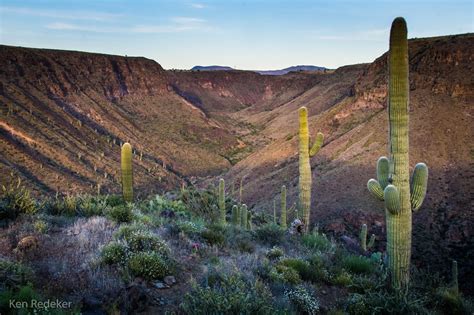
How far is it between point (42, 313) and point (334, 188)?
3299 cm

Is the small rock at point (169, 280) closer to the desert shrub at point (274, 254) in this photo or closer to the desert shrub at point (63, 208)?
the desert shrub at point (274, 254)

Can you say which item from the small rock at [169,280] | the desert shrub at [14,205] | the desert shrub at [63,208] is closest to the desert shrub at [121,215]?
the desert shrub at [63,208]

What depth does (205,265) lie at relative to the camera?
747 cm

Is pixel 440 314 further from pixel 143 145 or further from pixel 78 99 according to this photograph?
pixel 78 99

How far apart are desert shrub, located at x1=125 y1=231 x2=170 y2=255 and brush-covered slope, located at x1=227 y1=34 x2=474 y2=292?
20.3 m

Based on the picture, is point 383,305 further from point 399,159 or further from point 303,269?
point 399,159

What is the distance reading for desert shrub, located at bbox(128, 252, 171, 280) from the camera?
6363 mm

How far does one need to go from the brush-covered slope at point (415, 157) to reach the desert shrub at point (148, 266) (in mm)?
20626

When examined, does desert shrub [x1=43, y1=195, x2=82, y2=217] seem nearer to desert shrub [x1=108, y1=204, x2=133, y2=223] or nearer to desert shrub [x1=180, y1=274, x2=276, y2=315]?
desert shrub [x1=108, y1=204, x2=133, y2=223]

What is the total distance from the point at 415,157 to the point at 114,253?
33619mm

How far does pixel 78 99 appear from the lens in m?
66.8

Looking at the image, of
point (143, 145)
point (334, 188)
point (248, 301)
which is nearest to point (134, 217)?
point (248, 301)

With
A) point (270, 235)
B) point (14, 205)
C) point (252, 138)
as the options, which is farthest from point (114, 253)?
point (252, 138)

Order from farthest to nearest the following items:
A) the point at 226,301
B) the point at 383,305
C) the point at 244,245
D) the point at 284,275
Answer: the point at 244,245, the point at 284,275, the point at 383,305, the point at 226,301
